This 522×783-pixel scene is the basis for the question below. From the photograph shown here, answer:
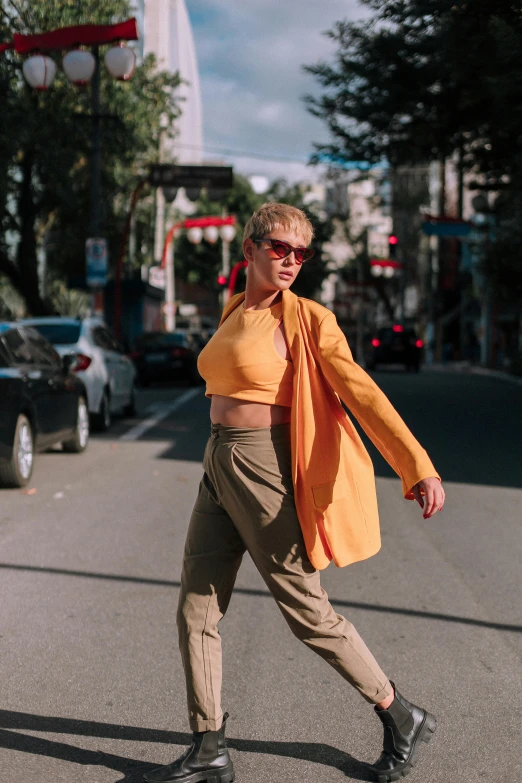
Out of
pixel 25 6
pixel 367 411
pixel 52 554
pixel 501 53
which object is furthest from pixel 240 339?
pixel 25 6

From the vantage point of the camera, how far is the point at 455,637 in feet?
18.5

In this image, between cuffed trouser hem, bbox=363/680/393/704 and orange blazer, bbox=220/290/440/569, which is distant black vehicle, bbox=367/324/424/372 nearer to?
cuffed trouser hem, bbox=363/680/393/704

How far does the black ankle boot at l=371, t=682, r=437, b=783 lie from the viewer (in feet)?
12.5

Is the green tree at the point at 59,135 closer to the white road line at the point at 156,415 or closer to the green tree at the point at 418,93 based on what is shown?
the white road line at the point at 156,415

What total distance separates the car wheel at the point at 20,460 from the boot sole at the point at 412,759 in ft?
22.6

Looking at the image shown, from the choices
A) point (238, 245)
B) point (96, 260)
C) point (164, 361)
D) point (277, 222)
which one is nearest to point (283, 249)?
point (277, 222)

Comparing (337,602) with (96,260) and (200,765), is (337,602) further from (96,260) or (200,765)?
(96,260)

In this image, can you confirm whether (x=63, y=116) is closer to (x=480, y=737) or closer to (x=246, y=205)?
(x=480, y=737)

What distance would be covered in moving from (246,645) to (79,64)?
15.7 metres

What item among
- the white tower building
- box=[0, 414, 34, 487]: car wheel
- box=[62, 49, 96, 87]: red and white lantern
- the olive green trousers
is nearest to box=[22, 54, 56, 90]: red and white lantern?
box=[62, 49, 96, 87]: red and white lantern

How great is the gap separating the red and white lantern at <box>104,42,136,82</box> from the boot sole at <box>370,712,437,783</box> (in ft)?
57.8

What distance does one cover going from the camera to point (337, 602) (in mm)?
6379

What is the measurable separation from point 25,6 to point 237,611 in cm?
2420

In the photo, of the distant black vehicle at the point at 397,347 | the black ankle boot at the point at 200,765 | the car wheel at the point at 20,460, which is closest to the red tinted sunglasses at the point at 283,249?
the black ankle boot at the point at 200,765
